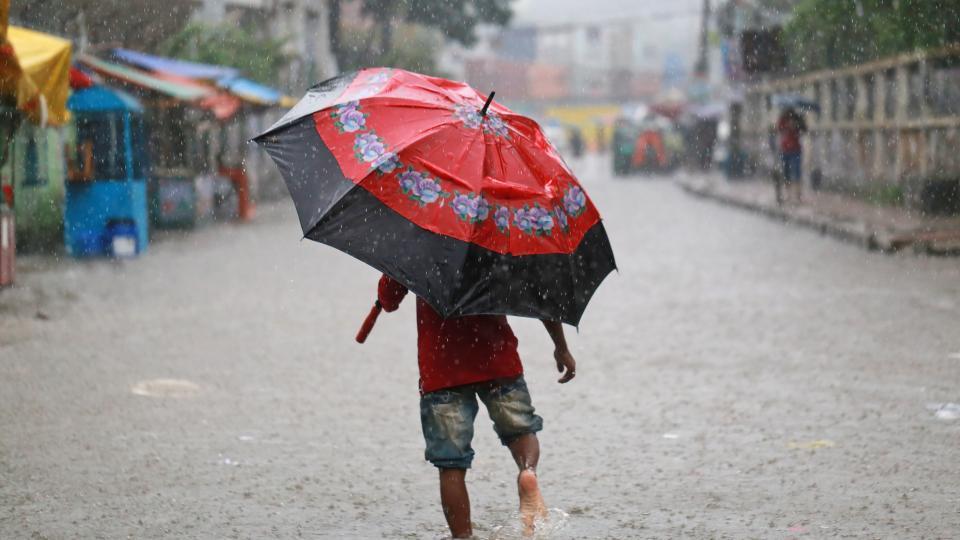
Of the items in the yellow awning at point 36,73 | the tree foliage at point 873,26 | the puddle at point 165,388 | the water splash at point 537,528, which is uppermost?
the tree foliage at point 873,26

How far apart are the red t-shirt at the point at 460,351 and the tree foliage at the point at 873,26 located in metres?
12.7

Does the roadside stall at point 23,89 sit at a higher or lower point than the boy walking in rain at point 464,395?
higher

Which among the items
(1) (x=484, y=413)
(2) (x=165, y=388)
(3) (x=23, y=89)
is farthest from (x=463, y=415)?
(3) (x=23, y=89)

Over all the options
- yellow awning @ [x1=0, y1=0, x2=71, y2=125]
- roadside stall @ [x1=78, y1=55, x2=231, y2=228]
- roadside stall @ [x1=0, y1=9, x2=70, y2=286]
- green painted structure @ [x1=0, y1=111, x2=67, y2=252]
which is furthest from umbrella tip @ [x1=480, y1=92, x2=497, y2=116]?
roadside stall @ [x1=78, y1=55, x2=231, y2=228]

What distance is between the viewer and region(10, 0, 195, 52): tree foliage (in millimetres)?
16797

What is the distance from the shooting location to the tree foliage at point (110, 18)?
55.1 feet

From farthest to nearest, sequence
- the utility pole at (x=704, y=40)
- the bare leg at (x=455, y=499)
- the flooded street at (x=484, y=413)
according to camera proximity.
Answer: the utility pole at (x=704, y=40), the flooded street at (x=484, y=413), the bare leg at (x=455, y=499)

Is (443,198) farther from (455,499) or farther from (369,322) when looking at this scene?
(455,499)

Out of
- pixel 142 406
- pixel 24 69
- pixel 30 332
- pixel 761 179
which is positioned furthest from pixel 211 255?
pixel 761 179

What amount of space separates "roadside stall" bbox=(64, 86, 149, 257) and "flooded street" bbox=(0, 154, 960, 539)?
341 cm

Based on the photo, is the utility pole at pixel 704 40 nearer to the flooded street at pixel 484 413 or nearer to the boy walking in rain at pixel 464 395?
the flooded street at pixel 484 413

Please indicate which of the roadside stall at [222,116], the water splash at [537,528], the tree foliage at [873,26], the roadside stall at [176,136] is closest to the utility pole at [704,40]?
the tree foliage at [873,26]

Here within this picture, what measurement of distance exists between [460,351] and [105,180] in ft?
43.9

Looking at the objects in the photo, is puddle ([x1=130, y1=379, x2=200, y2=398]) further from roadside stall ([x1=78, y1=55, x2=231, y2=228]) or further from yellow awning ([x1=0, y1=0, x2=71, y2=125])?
roadside stall ([x1=78, y1=55, x2=231, y2=228])
